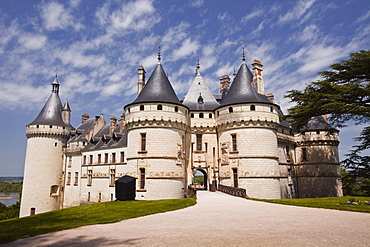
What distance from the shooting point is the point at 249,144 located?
23484mm

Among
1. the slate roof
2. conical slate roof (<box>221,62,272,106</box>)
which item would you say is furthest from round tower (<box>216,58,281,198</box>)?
the slate roof

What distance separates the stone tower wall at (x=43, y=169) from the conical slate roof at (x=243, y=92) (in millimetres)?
23743

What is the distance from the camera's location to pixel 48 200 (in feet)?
114

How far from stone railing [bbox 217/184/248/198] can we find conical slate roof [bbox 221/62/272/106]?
7.46m

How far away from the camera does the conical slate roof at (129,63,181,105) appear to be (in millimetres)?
23359

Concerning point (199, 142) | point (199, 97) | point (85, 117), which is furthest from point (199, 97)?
point (85, 117)

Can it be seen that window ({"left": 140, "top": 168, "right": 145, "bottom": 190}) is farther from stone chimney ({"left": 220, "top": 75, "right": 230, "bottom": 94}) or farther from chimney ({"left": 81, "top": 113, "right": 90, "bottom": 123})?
chimney ({"left": 81, "top": 113, "right": 90, "bottom": 123})

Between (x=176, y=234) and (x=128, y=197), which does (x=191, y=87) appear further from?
(x=176, y=234)

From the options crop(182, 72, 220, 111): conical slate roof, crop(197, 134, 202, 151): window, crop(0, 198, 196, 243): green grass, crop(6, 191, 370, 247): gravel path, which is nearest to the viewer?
crop(6, 191, 370, 247): gravel path

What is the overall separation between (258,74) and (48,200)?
1169 inches

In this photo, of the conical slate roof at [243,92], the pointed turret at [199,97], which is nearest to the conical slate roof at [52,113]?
the pointed turret at [199,97]

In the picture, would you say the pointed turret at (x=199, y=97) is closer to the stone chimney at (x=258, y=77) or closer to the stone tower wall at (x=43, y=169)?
the stone chimney at (x=258, y=77)

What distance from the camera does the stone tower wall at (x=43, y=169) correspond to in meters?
34.2

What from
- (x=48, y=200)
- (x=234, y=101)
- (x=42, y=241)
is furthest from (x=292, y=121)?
(x=48, y=200)
